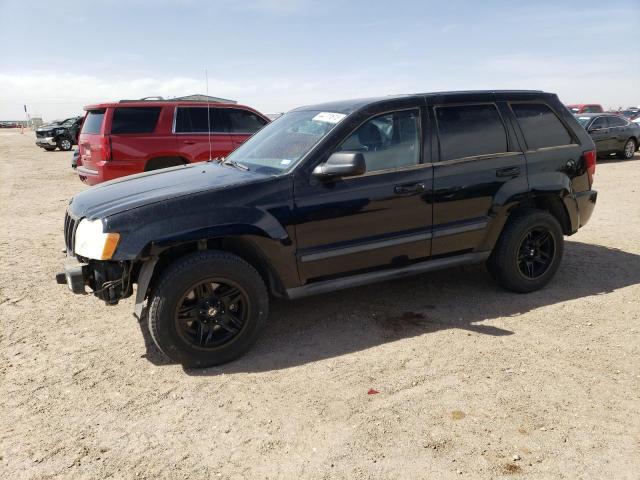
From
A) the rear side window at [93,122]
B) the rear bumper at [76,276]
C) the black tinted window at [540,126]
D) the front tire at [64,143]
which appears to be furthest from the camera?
the front tire at [64,143]

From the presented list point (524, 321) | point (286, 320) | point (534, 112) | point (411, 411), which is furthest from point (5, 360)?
point (534, 112)

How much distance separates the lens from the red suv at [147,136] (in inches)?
308

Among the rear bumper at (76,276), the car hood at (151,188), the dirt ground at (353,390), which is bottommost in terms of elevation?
the dirt ground at (353,390)

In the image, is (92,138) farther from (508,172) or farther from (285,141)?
(508,172)

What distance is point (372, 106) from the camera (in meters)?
3.91

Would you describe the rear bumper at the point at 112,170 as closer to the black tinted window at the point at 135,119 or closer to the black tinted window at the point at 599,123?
the black tinted window at the point at 135,119

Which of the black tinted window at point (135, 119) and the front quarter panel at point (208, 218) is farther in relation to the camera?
the black tinted window at point (135, 119)

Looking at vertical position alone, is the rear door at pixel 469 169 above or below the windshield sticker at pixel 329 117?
below

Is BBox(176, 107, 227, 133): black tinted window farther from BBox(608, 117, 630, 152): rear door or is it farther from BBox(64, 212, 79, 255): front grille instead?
BBox(608, 117, 630, 152): rear door

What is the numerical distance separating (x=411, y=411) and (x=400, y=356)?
644 millimetres

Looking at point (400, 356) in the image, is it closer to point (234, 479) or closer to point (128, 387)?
point (234, 479)

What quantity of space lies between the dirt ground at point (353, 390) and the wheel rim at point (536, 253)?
223mm

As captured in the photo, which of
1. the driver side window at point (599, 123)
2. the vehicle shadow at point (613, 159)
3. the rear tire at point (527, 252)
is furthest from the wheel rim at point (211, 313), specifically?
the vehicle shadow at point (613, 159)

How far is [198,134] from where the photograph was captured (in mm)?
8398
